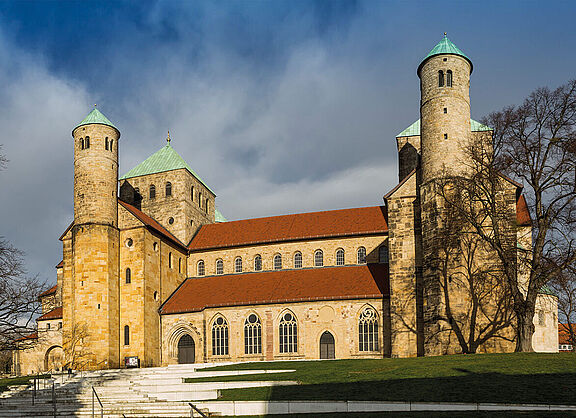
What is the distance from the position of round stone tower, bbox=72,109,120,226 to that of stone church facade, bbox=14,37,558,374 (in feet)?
0.32

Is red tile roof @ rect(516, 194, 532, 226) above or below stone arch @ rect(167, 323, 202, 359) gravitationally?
above

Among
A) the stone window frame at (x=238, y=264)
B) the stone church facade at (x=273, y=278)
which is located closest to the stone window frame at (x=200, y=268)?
the stone church facade at (x=273, y=278)

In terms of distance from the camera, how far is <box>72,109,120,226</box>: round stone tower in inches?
1903

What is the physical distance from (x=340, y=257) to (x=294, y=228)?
5.37 meters

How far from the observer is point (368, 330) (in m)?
44.7

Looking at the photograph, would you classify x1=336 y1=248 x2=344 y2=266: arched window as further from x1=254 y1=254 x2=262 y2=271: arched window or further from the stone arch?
the stone arch

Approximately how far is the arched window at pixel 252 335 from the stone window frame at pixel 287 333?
66.2 inches

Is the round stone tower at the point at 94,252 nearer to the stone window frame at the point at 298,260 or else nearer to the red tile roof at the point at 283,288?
the red tile roof at the point at 283,288

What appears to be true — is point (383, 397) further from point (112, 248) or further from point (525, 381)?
point (112, 248)

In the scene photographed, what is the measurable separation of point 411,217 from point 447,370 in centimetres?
1856

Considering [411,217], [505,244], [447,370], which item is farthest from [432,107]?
[447,370]

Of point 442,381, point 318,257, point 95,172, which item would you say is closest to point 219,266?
point 318,257

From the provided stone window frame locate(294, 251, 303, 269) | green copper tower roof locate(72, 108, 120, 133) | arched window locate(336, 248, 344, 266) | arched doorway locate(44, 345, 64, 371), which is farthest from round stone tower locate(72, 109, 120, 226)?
arched window locate(336, 248, 344, 266)

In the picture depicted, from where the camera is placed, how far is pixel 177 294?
52000 millimetres
